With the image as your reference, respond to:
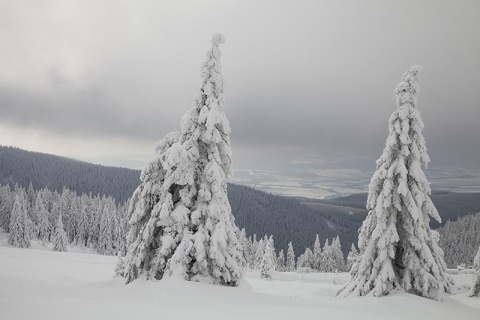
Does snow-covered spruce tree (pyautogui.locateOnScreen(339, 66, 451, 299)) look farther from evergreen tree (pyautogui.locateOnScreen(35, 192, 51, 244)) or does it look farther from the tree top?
evergreen tree (pyautogui.locateOnScreen(35, 192, 51, 244))

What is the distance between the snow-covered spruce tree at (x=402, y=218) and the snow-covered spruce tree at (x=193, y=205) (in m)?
6.59

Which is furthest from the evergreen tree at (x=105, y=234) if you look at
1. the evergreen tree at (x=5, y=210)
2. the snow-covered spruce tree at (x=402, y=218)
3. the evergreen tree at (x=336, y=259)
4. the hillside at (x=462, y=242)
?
the hillside at (x=462, y=242)

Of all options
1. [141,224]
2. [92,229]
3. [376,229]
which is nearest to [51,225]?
[92,229]

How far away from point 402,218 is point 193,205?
10.1m

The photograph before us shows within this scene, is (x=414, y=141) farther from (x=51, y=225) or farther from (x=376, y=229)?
(x=51, y=225)

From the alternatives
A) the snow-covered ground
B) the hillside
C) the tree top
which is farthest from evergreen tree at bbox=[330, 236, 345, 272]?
the tree top

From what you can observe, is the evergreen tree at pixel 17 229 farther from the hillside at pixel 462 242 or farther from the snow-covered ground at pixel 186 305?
the hillside at pixel 462 242

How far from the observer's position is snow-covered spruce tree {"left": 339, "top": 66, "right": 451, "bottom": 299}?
1465cm

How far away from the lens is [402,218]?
15609 millimetres

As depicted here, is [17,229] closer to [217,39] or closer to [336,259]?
[336,259]

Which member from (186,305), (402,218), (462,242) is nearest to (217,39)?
(186,305)

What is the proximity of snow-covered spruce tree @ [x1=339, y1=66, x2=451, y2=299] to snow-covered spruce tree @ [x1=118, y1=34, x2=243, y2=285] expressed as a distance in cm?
659

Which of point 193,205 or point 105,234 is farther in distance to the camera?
point 105,234

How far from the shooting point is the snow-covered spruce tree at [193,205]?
13047mm
